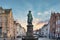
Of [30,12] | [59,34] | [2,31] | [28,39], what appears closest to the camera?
[28,39]

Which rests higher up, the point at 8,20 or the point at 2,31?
the point at 8,20

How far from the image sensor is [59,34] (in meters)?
77.5

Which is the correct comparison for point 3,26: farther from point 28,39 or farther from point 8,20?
point 28,39

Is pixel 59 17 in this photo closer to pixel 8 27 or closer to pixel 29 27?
pixel 8 27

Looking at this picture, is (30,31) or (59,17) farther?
(59,17)

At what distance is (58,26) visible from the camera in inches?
3100

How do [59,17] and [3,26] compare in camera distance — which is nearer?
[3,26]

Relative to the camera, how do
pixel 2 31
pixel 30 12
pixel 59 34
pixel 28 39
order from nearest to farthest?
pixel 28 39, pixel 30 12, pixel 2 31, pixel 59 34

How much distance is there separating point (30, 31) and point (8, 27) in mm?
40337

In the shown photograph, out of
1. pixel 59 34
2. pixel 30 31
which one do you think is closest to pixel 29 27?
pixel 30 31

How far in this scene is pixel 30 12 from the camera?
3453 centimetres

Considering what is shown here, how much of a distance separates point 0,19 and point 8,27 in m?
4.59

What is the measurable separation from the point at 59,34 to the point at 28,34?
47565 millimetres

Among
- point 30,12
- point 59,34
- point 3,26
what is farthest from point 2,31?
point 30,12
